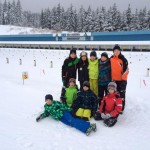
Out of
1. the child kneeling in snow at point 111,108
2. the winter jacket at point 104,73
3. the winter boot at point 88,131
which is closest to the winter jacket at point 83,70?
the winter jacket at point 104,73

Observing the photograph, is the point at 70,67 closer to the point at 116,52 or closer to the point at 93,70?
the point at 93,70

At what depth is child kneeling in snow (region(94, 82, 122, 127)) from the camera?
6.42m

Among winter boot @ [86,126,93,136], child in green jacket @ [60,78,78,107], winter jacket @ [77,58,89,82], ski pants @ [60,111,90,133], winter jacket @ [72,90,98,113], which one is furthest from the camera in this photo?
winter jacket @ [77,58,89,82]

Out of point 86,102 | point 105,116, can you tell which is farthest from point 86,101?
point 105,116

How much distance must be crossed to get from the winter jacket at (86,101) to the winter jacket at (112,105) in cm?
24

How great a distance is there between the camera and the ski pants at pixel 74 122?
5898 millimetres

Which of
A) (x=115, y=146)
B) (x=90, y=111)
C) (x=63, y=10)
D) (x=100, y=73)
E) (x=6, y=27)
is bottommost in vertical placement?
(x=115, y=146)

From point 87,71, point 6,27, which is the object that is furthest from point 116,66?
point 6,27

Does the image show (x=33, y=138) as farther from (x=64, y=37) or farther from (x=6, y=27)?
(x=6, y=27)

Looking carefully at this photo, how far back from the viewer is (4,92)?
933 cm

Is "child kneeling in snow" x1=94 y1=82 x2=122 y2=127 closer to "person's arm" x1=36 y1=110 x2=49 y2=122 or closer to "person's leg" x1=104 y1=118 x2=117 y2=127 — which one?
"person's leg" x1=104 y1=118 x2=117 y2=127

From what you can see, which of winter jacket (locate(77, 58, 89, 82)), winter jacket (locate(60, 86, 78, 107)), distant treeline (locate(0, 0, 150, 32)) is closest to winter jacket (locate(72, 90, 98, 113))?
winter jacket (locate(60, 86, 78, 107))

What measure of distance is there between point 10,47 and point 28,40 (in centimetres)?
381

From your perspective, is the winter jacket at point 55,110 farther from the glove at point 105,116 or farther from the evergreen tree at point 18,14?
the evergreen tree at point 18,14
